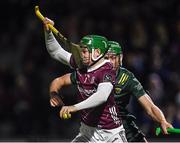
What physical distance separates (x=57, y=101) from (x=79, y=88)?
25 centimetres

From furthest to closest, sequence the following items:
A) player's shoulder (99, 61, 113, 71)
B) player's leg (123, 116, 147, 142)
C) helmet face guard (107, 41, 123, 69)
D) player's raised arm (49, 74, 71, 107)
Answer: player's leg (123, 116, 147, 142) → helmet face guard (107, 41, 123, 69) → player's raised arm (49, 74, 71, 107) → player's shoulder (99, 61, 113, 71)

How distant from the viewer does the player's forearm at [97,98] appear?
6.91 metres

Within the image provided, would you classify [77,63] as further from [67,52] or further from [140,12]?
[140,12]

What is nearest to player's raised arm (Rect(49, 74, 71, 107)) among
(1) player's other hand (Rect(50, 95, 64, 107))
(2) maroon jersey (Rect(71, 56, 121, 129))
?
(1) player's other hand (Rect(50, 95, 64, 107))

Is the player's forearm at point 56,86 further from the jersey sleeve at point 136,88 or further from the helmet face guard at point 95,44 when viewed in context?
the jersey sleeve at point 136,88

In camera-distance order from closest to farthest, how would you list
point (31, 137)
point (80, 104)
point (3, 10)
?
point (80, 104) → point (31, 137) → point (3, 10)

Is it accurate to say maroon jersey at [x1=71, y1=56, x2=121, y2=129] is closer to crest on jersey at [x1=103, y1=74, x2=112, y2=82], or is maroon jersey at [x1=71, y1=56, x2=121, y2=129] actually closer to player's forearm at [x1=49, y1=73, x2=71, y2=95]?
crest on jersey at [x1=103, y1=74, x2=112, y2=82]

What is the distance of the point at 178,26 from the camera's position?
1175cm

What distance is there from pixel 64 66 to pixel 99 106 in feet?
15.8

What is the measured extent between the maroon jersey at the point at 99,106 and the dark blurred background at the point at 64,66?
3.52 meters

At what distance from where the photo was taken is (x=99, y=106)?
285 inches

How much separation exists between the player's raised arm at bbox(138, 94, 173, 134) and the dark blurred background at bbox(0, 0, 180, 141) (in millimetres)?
3103

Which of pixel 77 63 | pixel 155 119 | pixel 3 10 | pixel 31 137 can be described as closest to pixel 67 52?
pixel 77 63

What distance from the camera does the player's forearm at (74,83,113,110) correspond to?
6.91 metres
